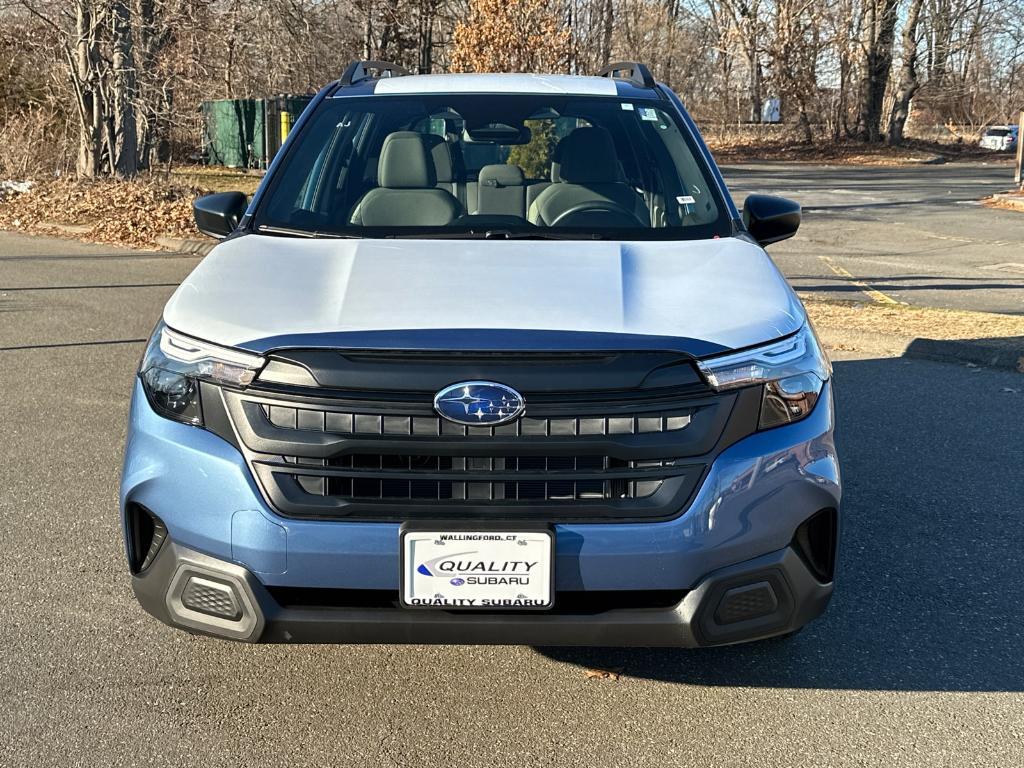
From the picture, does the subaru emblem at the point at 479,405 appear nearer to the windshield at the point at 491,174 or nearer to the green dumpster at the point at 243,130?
the windshield at the point at 491,174

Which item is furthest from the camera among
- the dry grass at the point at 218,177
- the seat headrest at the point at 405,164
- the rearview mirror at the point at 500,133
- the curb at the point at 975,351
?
the dry grass at the point at 218,177

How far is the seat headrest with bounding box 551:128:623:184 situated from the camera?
4.82m

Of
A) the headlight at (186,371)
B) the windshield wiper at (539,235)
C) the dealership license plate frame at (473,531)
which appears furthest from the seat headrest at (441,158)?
the dealership license plate frame at (473,531)

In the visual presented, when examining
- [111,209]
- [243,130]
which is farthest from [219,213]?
[243,130]

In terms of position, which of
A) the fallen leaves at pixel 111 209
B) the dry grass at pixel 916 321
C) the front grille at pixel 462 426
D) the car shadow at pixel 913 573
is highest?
the front grille at pixel 462 426

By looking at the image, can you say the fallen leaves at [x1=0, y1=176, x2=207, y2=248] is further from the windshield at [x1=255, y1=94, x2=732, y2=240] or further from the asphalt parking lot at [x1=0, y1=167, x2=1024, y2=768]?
the asphalt parking lot at [x1=0, y1=167, x2=1024, y2=768]

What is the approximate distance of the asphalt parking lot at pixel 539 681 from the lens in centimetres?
326

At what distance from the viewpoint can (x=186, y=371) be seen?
3.22m

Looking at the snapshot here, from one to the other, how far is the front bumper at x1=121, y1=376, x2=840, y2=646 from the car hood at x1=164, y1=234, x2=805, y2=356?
1.10 ft

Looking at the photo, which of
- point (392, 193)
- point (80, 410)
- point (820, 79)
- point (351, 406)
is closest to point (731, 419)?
point (351, 406)

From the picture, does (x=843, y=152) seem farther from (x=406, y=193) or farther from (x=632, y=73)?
(x=406, y=193)

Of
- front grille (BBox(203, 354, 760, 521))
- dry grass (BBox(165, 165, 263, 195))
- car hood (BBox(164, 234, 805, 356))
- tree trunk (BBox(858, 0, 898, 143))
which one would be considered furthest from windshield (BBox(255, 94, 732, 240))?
tree trunk (BBox(858, 0, 898, 143))

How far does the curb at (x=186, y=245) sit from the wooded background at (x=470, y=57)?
4612 millimetres

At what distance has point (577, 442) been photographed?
305 centimetres
